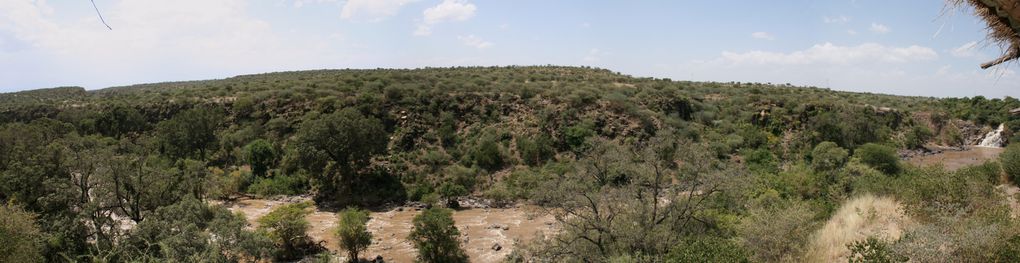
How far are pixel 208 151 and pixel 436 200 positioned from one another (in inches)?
873

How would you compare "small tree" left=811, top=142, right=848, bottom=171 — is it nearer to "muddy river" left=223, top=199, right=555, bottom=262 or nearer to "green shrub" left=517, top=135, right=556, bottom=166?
"green shrub" left=517, top=135, right=556, bottom=166

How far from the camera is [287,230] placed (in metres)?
20.8

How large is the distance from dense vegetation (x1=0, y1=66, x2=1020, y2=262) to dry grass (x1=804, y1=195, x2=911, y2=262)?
43 cm

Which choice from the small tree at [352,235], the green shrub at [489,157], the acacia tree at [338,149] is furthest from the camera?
the green shrub at [489,157]

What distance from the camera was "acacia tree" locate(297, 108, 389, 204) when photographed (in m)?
31.1

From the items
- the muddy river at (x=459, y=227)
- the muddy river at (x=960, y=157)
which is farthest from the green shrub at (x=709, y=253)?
the muddy river at (x=960, y=157)

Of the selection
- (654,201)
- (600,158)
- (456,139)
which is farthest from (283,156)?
(654,201)

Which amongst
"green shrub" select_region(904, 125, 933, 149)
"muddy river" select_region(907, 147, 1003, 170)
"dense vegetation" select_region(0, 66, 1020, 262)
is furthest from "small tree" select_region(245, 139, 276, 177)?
"green shrub" select_region(904, 125, 933, 149)

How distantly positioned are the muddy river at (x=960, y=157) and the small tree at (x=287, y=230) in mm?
41101

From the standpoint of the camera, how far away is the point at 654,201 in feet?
53.6

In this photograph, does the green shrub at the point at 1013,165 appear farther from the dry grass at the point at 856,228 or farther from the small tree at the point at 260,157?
the small tree at the point at 260,157

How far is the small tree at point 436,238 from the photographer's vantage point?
19422mm

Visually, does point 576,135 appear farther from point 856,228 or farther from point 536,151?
point 856,228

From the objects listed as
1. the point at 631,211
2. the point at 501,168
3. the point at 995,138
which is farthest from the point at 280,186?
the point at 995,138
